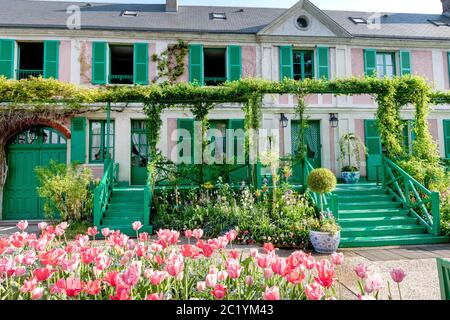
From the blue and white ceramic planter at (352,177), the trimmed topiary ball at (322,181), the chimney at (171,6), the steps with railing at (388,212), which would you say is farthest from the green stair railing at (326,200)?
the chimney at (171,6)

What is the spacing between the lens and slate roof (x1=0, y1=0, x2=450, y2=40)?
417 inches

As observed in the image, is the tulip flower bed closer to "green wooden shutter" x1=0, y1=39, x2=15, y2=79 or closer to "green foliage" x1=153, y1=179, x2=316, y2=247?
"green foliage" x1=153, y1=179, x2=316, y2=247

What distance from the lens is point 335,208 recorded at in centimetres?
580

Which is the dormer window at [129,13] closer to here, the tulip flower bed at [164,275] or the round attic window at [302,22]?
the round attic window at [302,22]

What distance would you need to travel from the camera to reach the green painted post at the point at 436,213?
5961mm

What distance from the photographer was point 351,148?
10.5m

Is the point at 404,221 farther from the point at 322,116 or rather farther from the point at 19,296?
the point at 19,296

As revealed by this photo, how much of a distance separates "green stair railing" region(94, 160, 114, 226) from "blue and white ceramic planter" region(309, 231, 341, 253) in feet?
14.6

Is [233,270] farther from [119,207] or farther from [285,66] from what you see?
[285,66]

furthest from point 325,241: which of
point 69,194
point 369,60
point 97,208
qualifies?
→ point 369,60

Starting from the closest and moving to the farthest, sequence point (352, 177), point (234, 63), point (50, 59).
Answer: point (352, 177)
point (50, 59)
point (234, 63)

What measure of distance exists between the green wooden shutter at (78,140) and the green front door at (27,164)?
42cm

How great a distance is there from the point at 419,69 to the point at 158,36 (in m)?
9.90

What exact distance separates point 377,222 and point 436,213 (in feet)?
3.69
